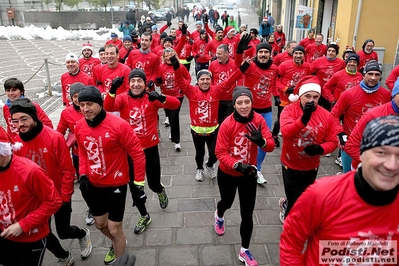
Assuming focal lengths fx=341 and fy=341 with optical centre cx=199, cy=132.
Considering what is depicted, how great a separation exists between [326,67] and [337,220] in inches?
270

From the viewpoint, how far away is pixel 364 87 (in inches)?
199

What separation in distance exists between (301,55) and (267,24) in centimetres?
1128

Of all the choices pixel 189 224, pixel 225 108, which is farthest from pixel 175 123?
pixel 189 224

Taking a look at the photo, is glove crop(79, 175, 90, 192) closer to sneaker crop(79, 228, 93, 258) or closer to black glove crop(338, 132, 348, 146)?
sneaker crop(79, 228, 93, 258)

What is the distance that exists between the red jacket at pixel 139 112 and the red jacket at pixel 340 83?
3.60 m

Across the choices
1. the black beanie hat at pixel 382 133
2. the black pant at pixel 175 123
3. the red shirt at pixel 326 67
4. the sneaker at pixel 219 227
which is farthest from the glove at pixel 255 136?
the red shirt at pixel 326 67

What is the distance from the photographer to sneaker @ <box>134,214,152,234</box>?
4.91 meters

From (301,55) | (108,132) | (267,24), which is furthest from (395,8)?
(108,132)

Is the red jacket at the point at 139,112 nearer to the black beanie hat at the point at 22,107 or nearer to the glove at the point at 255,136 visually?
the black beanie hat at the point at 22,107

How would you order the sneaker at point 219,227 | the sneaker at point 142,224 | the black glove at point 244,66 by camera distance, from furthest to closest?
the black glove at point 244,66 → the sneaker at point 142,224 → the sneaker at point 219,227

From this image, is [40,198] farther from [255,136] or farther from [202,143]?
[202,143]

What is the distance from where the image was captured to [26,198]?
317cm

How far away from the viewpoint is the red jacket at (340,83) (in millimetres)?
6738

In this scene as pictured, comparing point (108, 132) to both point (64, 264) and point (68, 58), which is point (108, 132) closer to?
point (64, 264)
